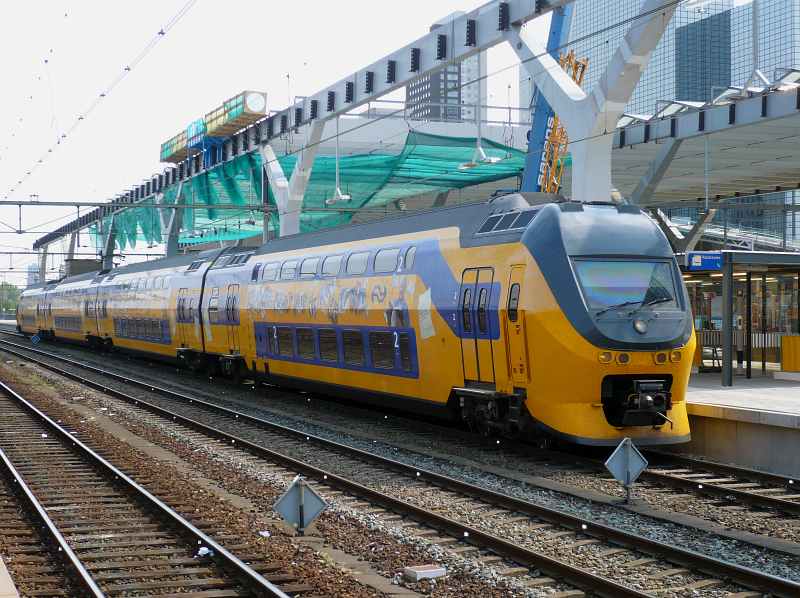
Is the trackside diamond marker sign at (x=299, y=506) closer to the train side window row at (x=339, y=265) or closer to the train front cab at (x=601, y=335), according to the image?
the train front cab at (x=601, y=335)

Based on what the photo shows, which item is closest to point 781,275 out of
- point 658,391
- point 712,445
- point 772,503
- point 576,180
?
point 576,180

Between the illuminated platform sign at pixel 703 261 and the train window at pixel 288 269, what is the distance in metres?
8.33

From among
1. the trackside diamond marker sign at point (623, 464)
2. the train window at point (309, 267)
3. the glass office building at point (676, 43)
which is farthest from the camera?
the glass office building at point (676, 43)

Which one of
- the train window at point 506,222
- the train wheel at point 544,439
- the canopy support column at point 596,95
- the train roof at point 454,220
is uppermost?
the canopy support column at point 596,95

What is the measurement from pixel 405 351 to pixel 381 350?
2.89 ft

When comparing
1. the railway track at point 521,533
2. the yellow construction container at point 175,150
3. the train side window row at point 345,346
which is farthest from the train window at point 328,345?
the yellow construction container at point 175,150

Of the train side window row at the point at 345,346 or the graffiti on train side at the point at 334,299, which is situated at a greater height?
the graffiti on train side at the point at 334,299

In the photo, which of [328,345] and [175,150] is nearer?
[328,345]

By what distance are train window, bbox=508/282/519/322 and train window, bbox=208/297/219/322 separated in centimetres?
1284

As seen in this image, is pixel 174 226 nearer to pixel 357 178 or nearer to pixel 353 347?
pixel 357 178

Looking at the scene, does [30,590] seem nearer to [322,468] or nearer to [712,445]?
[322,468]

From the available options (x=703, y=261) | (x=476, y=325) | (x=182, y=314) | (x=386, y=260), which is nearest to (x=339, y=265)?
(x=386, y=260)

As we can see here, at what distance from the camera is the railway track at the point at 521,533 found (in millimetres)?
6566

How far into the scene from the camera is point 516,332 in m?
11.4
